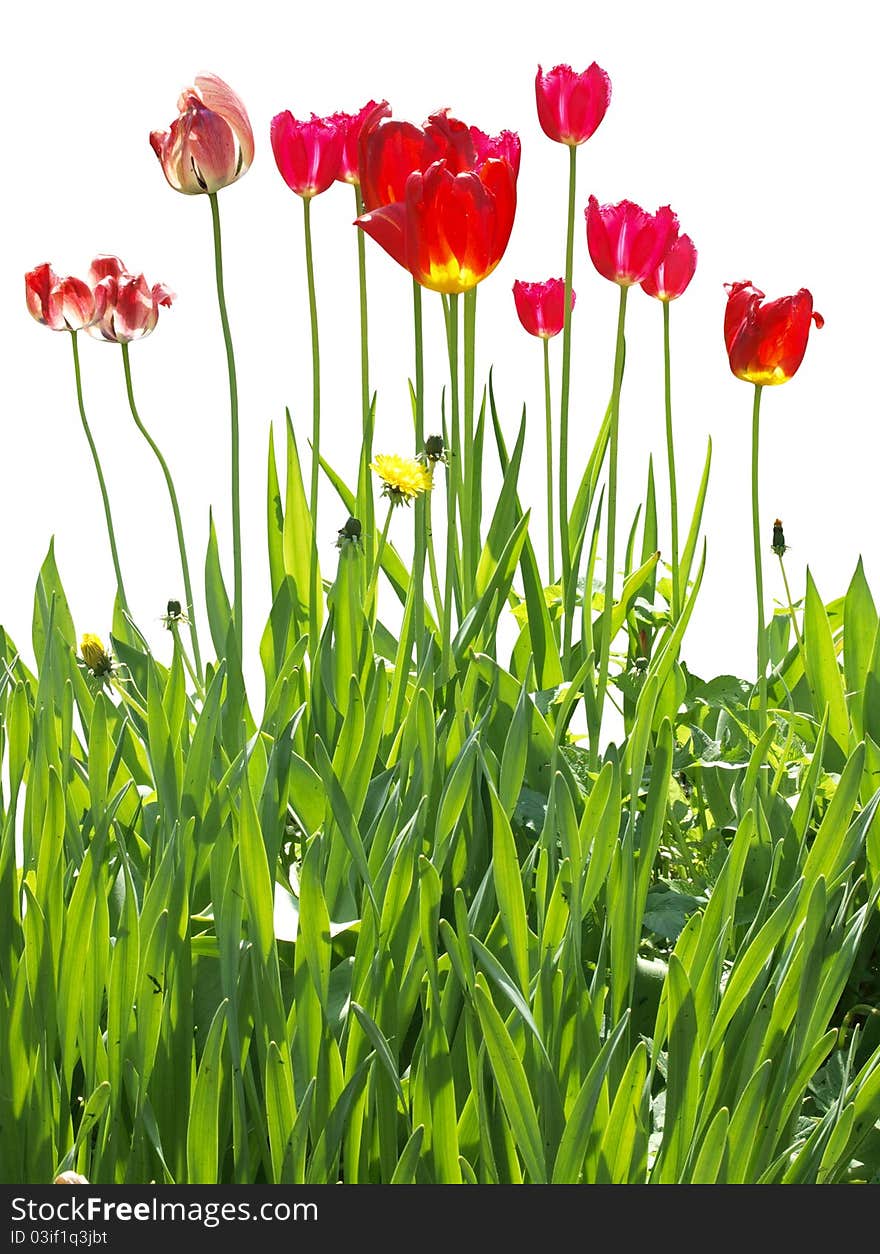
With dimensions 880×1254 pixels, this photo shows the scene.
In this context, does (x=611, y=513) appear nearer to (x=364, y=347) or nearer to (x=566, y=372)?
(x=566, y=372)

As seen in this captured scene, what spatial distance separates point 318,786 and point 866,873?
71 cm

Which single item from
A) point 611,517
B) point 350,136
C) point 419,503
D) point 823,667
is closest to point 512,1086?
point 419,503

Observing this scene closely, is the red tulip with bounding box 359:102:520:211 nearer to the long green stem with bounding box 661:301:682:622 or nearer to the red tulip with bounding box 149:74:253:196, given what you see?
the red tulip with bounding box 149:74:253:196

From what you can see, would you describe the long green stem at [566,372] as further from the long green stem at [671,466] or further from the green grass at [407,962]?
the long green stem at [671,466]

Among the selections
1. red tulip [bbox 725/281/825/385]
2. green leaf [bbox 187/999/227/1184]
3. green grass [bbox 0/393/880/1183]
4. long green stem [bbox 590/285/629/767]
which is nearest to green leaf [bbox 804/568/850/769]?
green grass [bbox 0/393/880/1183]

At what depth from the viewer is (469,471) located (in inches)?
75.0

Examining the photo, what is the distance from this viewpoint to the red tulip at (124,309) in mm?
1920

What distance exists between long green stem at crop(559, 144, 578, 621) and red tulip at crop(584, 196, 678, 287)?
0.10 feet

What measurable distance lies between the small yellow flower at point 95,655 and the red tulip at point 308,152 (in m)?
0.63

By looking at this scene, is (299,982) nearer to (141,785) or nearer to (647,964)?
(647,964)

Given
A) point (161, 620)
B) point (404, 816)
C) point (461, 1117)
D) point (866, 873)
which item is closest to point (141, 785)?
point (161, 620)

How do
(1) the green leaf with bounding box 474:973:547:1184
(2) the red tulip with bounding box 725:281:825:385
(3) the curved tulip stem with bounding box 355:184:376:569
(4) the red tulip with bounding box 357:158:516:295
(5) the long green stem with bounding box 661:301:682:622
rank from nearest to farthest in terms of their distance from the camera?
1. (1) the green leaf with bounding box 474:973:547:1184
2. (4) the red tulip with bounding box 357:158:516:295
3. (2) the red tulip with bounding box 725:281:825:385
4. (3) the curved tulip stem with bounding box 355:184:376:569
5. (5) the long green stem with bounding box 661:301:682:622

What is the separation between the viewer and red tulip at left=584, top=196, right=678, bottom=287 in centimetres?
176

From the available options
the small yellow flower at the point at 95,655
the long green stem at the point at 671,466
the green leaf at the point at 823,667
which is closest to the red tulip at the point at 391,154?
the long green stem at the point at 671,466
